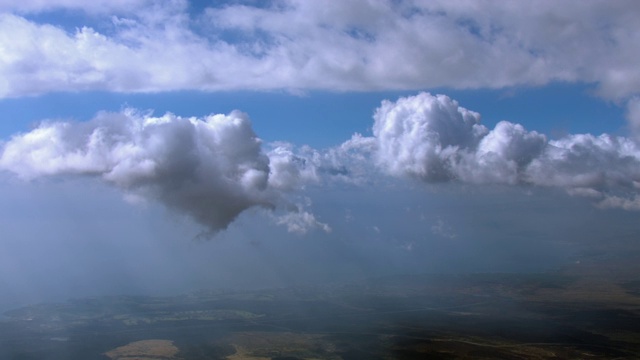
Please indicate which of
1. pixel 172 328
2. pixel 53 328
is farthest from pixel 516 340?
pixel 53 328

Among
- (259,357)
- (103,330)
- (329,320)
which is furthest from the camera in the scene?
(329,320)

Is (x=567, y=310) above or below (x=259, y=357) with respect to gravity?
above

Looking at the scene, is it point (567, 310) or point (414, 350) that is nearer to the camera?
point (414, 350)

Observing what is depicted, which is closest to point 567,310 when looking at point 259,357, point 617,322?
point 617,322

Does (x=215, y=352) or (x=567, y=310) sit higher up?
(x=567, y=310)

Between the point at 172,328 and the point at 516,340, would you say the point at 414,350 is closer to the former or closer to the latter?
the point at 516,340

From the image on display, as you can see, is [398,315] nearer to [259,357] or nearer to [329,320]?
[329,320]

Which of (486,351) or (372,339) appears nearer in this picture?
(486,351)

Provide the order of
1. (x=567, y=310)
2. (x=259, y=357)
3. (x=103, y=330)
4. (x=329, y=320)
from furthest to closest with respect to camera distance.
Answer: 1. (x=567, y=310)
2. (x=329, y=320)
3. (x=103, y=330)
4. (x=259, y=357)

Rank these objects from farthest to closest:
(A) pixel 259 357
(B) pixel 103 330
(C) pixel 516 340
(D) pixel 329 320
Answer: (D) pixel 329 320 < (B) pixel 103 330 < (C) pixel 516 340 < (A) pixel 259 357
